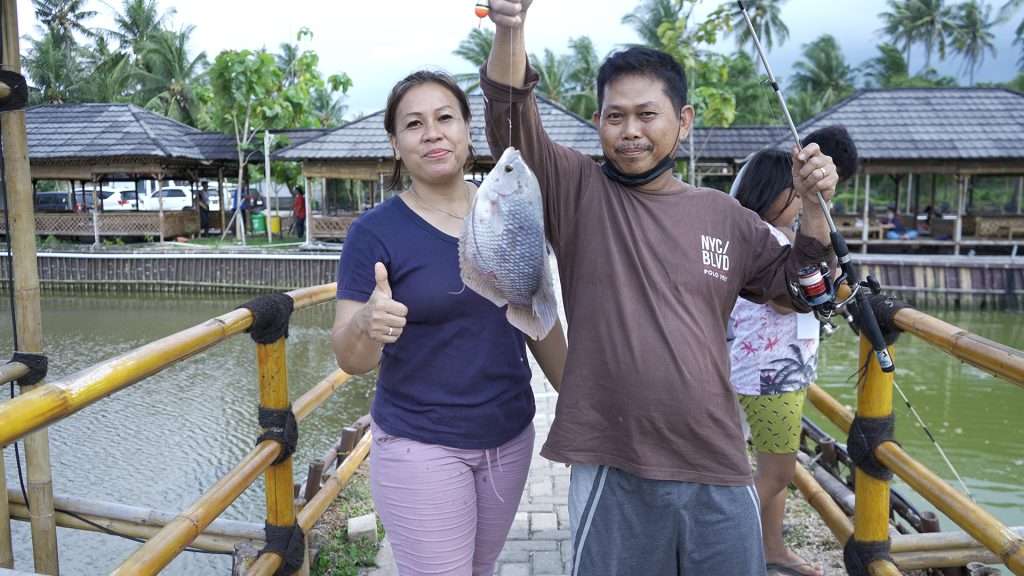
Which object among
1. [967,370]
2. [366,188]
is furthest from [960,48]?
[967,370]

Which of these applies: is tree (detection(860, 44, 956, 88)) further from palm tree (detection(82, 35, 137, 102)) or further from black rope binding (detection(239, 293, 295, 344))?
black rope binding (detection(239, 293, 295, 344))

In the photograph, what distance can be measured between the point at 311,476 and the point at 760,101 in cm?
3087

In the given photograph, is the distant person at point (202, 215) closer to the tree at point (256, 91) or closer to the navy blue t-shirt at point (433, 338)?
the tree at point (256, 91)

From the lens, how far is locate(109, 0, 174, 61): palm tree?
2964 cm

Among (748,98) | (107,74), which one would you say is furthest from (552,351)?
(107,74)

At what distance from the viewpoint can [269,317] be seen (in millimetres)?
2334

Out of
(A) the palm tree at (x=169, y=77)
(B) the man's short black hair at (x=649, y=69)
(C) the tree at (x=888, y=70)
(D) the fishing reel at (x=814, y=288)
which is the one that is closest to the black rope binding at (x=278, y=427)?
(B) the man's short black hair at (x=649, y=69)

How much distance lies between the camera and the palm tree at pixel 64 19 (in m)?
30.0

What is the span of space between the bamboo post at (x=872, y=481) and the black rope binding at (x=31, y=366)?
9.46 ft

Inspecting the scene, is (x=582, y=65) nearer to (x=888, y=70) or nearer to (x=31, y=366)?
(x=888, y=70)

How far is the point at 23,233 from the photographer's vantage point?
2682 millimetres

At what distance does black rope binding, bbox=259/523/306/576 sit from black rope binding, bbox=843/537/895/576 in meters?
1.89

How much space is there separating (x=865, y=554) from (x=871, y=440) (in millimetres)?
392

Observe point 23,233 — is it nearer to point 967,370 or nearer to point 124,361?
point 124,361
